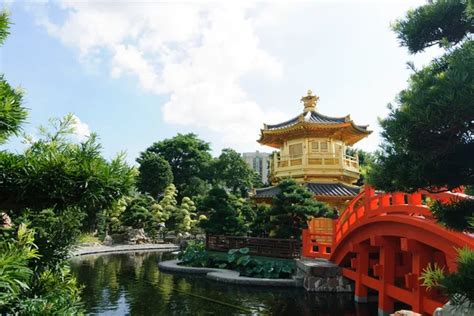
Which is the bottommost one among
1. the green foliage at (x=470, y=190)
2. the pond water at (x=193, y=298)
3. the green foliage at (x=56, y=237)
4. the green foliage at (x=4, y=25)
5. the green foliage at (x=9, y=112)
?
the pond water at (x=193, y=298)

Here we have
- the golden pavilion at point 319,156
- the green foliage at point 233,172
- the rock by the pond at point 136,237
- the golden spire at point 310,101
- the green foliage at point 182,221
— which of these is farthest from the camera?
the green foliage at point 233,172

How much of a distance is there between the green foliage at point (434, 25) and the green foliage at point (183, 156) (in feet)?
137

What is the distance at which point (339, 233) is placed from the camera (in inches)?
493

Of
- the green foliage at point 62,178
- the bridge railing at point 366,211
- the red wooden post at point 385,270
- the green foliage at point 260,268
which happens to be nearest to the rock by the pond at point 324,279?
the bridge railing at point 366,211

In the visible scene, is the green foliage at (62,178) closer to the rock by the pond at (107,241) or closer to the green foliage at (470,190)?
the green foliage at (470,190)

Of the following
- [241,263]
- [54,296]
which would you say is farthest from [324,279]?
[54,296]

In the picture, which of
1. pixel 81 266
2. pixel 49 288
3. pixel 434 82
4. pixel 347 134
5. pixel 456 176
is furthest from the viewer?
pixel 347 134

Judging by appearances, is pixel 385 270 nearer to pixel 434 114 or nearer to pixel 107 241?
pixel 434 114

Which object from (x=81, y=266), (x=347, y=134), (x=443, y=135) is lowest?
(x=81, y=266)

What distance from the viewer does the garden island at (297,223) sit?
2.38 metres

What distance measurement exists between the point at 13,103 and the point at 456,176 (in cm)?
406

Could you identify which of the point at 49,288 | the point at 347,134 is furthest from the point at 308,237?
the point at 49,288

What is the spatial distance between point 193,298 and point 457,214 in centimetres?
906

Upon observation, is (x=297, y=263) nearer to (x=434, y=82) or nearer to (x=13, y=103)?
(x=434, y=82)
